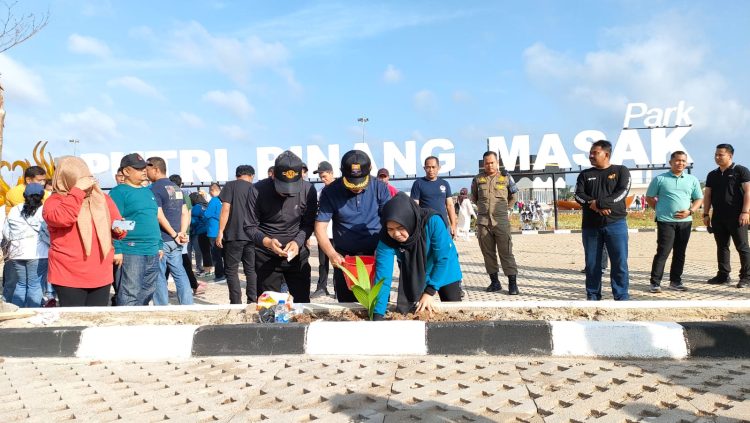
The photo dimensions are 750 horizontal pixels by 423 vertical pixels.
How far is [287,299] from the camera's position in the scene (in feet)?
14.1

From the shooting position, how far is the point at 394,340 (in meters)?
3.67

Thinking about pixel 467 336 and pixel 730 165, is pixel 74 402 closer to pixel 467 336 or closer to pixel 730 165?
pixel 467 336

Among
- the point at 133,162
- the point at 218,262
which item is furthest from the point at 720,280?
the point at 218,262

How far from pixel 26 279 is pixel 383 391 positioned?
16.7 ft

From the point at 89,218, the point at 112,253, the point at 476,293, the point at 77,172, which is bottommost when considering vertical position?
the point at 476,293

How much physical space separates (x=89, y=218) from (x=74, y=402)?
1.85 metres

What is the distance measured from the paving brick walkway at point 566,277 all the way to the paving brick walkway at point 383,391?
342cm

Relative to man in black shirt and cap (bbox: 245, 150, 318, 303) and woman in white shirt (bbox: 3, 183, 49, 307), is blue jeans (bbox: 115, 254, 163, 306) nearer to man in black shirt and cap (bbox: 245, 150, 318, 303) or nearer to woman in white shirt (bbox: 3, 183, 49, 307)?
man in black shirt and cap (bbox: 245, 150, 318, 303)

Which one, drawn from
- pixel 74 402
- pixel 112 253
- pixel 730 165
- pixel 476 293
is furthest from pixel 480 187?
pixel 74 402

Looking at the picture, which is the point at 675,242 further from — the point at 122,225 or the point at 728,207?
the point at 122,225

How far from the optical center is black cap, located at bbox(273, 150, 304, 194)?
14.7 feet

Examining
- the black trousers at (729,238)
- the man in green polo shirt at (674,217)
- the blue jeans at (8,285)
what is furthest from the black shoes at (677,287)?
the blue jeans at (8,285)

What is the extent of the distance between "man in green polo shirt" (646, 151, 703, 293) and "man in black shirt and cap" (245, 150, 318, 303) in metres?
4.36

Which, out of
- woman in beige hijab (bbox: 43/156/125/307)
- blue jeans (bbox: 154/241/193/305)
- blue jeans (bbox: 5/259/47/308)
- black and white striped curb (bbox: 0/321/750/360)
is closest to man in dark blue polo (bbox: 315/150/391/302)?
black and white striped curb (bbox: 0/321/750/360)
